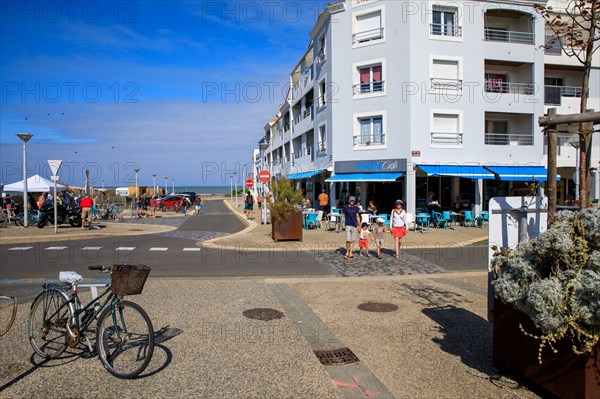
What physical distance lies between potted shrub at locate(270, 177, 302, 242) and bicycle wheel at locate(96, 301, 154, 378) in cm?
1180

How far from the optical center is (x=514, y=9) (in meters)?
26.0

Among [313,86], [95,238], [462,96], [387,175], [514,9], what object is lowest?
[95,238]

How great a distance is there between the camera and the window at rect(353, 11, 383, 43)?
82.5 ft

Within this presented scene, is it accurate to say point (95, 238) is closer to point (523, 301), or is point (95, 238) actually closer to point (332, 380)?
point (332, 380)

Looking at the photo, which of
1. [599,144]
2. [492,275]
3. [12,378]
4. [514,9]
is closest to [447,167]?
[514,9]

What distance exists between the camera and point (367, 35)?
25562 millimetres

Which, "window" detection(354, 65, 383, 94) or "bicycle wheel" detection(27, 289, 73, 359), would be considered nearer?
"bicycle wheel" detection(27, 289, 73, 359)

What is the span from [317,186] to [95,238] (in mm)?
→ 18826

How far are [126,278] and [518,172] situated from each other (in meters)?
25.2

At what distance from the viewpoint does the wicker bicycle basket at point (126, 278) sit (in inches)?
175

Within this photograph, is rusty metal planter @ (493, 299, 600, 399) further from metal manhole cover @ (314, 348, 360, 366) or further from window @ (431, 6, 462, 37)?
window @ (431, 6, 462, 37)

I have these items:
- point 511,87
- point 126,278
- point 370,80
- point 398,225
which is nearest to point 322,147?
point 370,80

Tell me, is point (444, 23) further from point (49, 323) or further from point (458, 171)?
point (49, 323)

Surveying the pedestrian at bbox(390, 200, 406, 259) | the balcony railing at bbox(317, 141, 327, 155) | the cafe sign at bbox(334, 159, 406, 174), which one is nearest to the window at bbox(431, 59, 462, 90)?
the cafe sign at bbox(334, 159, 406, 174)
